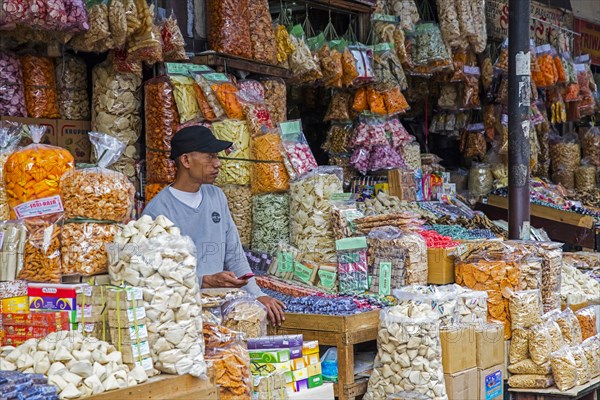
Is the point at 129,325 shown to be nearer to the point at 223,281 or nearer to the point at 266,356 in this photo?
the point at 266,356

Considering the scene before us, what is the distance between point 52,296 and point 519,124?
3.77m

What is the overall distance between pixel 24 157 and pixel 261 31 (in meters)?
2.53

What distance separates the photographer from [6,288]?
2.92 m

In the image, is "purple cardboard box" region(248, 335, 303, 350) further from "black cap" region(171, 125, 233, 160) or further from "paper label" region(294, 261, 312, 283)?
"paper label" region(294, 261, 312, 283)

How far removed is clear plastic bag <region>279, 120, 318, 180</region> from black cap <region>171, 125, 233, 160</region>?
1084 millimetres

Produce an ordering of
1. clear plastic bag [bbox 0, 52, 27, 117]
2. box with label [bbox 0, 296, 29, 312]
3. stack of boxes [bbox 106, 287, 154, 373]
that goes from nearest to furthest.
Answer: stack of boxes [bbox 106, 287, 154, 373] → box with label [bbox 0, 296, 29, 312] → clear plastic bag [bbox 0, 52, 27, 117]

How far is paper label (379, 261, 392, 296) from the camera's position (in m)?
4.60

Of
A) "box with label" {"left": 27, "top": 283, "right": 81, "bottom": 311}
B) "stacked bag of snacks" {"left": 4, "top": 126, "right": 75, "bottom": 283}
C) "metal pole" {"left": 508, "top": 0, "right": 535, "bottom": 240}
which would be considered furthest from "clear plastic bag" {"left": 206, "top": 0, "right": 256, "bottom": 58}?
"box with label" {"left": 27, "top": 283, "right": 81, "bottom": 311}

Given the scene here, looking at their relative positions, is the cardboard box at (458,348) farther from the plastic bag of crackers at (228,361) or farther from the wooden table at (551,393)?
the plastic bag of crackers at (228,361)

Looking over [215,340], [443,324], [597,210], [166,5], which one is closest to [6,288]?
[215,340]

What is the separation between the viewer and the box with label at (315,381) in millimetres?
3561

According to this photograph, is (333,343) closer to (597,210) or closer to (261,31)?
(261,31)

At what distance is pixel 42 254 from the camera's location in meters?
2.97

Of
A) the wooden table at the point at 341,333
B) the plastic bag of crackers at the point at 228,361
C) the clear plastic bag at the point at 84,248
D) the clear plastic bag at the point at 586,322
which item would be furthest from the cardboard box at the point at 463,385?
the clear plastic bag at the point at 84,248
